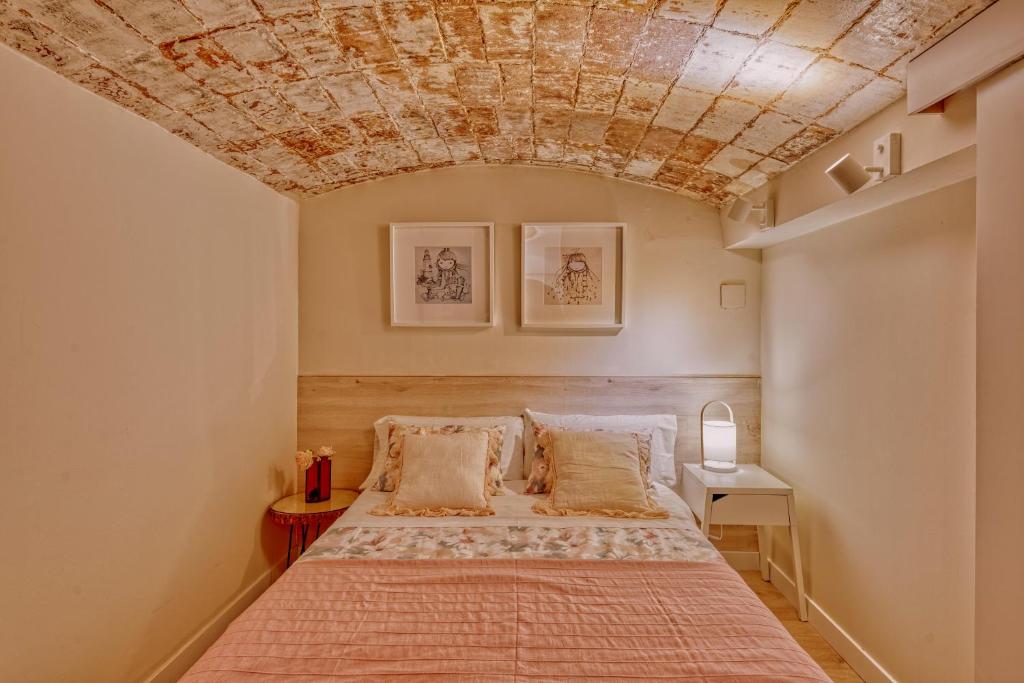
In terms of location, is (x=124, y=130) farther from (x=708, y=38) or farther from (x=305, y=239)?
(x=708, y=38)

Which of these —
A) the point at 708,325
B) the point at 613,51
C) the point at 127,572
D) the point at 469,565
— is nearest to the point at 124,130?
the point at 127,572

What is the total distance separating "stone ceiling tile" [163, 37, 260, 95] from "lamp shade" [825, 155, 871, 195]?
1.94 m

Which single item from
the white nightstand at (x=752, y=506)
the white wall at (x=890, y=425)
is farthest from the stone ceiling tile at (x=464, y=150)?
the white nightstand at (x=752, y=506)

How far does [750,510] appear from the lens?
2.68m

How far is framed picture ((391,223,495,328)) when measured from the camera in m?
3.16

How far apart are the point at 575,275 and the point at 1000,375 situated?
2.04 metres

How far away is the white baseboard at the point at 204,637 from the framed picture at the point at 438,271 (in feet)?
4.92

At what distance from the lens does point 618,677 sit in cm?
139

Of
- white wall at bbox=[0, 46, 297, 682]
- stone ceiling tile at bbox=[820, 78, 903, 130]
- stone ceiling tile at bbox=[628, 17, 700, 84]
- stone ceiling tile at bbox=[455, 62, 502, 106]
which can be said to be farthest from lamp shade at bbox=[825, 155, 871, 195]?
white wall at bbox=[0, 46, 297, 682]

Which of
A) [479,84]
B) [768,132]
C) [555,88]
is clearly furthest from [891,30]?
[479,84]

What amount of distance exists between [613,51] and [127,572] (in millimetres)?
2388

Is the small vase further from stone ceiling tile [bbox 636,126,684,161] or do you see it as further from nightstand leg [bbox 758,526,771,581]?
nightstand leg [bbox 758,526,771,581]

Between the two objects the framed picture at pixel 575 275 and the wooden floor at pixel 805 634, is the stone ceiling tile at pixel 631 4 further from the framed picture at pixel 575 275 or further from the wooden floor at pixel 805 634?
the wooden floor at pixel 805 634

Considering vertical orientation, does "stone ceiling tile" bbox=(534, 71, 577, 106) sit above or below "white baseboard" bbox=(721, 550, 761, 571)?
above
